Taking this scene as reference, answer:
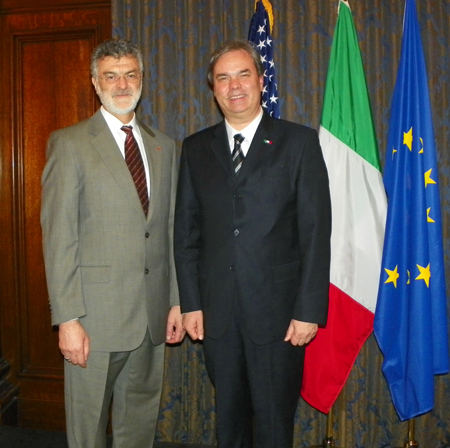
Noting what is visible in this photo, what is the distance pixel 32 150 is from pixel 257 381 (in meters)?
1.93

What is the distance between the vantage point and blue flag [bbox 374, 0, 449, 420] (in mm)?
2439

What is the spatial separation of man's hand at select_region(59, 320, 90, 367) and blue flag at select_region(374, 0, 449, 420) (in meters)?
1.39

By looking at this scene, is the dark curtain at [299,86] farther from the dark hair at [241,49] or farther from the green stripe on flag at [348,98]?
the dark hair at [241,49]

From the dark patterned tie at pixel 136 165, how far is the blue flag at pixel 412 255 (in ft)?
3.89

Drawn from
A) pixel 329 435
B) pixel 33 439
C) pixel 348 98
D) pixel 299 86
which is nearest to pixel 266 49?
pixel 299 86

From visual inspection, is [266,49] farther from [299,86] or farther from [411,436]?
[411,436]

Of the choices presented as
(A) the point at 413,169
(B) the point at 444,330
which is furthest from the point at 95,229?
(B) the point at 444,330

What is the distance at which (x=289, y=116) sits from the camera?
2.78m

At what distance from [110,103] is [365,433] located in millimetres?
2204

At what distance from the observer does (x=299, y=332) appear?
78.0 inches

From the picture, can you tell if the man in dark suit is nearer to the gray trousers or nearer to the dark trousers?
the dark trousers

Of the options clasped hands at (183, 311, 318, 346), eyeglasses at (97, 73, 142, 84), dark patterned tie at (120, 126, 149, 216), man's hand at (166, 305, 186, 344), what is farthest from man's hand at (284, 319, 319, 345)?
eyeglasses at (97, 73, 142, 84)

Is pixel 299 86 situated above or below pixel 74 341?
above

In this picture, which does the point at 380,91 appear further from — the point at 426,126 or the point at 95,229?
the point at 95,229
